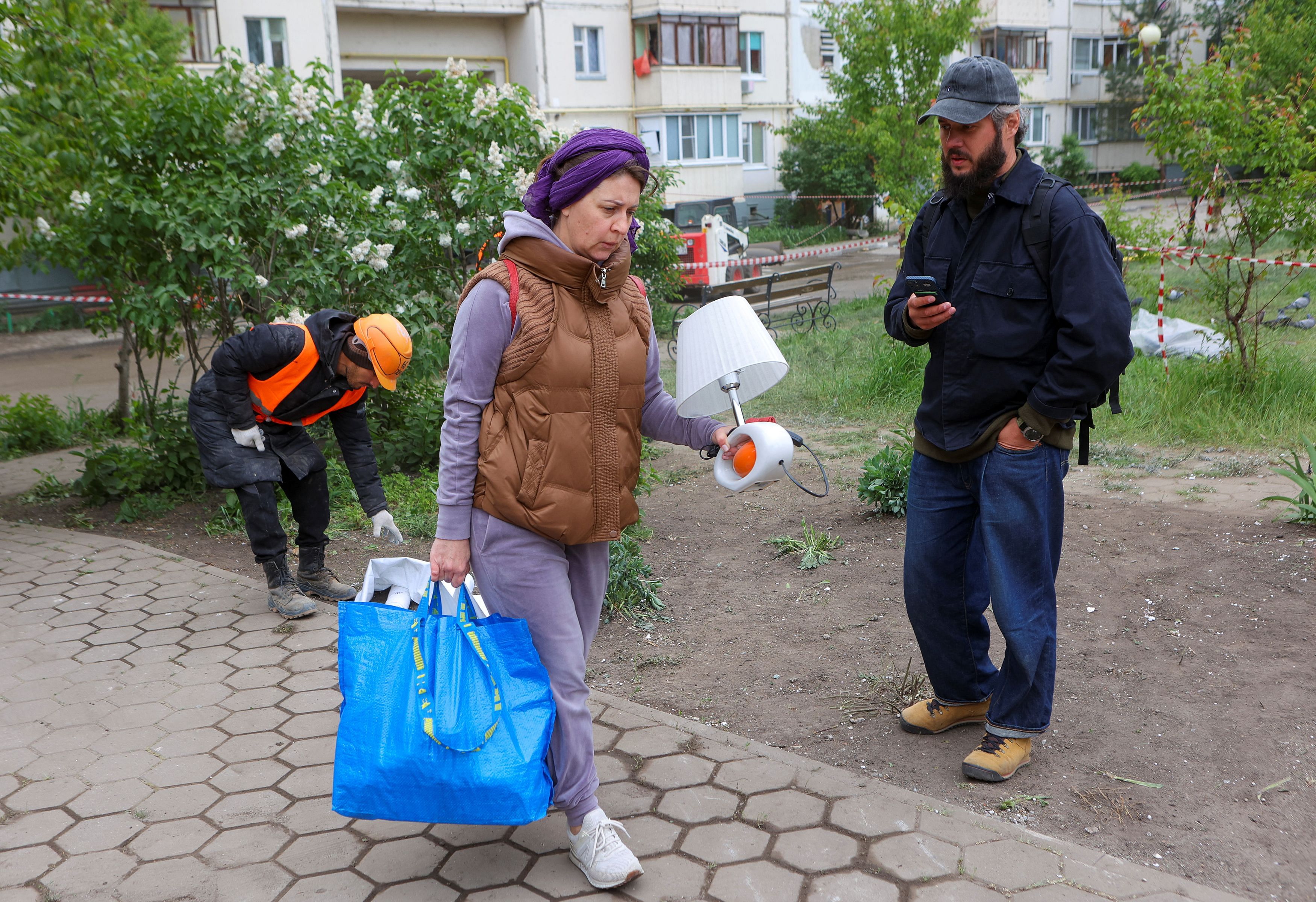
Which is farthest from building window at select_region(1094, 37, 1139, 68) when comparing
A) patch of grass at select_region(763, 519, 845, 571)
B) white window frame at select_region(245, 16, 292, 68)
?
patch of grass at select_region(763, 519, 845, 571)

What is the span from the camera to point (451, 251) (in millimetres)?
7047

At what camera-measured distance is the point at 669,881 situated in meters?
2.70

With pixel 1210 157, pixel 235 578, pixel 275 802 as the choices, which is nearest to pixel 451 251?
pixel 235 578

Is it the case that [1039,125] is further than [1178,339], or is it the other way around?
[1039,125]

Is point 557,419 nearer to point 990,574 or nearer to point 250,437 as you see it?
point 990,574

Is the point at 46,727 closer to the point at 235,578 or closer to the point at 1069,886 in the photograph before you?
the point at 235,578

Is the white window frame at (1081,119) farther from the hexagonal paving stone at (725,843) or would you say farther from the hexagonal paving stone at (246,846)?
the hexagonal paving stone at (246,846)

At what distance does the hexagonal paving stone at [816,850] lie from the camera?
2742mm

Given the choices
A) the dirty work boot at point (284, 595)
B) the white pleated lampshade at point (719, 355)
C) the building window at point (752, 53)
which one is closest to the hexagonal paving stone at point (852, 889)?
the white pleated lampshade at point (719, 355)

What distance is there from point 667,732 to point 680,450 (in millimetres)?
4356

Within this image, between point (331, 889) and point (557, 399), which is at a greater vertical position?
point (557, 399)

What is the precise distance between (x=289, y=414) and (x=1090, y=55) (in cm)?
4366

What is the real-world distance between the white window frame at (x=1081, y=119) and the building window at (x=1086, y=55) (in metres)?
1.36

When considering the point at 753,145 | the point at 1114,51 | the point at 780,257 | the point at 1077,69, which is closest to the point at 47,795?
the point at 780,257
